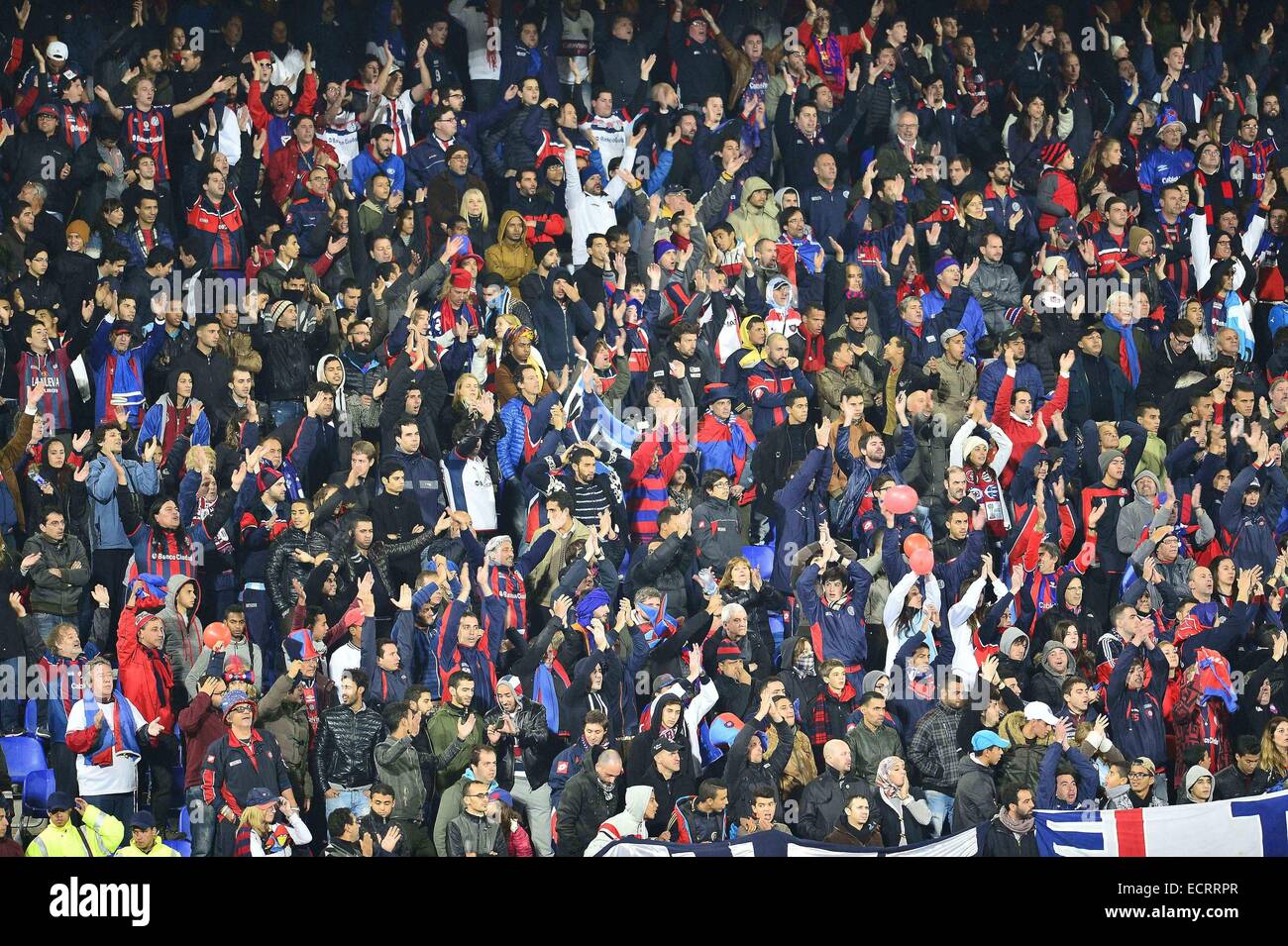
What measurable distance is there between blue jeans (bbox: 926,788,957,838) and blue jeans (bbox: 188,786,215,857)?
4.31 m

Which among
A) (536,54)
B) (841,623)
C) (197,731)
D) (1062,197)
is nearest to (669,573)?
(841,623)

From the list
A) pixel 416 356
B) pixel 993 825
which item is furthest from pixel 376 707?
pixel 993 825

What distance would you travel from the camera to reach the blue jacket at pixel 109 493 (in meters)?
13.6

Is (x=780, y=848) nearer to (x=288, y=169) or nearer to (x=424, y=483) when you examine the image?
(x=424, y=483)

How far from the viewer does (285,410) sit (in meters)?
14.2

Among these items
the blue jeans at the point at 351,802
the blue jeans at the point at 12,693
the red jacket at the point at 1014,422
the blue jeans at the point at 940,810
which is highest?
the red jacket at the point at 1014,422

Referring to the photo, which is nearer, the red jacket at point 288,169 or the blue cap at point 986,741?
the blue cap at point 986,741

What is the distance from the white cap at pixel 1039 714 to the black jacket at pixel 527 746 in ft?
9.81

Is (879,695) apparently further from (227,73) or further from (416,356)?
(227,73)

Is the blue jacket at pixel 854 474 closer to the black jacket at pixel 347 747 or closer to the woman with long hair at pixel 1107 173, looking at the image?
the woman with long hair at pixel 1107 173

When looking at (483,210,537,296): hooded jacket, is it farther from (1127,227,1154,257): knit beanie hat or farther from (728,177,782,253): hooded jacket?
(1127,227,1154,257): knit beanie hat

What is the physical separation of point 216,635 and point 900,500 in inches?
177

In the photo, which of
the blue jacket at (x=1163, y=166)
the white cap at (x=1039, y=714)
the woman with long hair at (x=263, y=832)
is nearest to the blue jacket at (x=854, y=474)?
the white cap at (x=1039, y=714)
